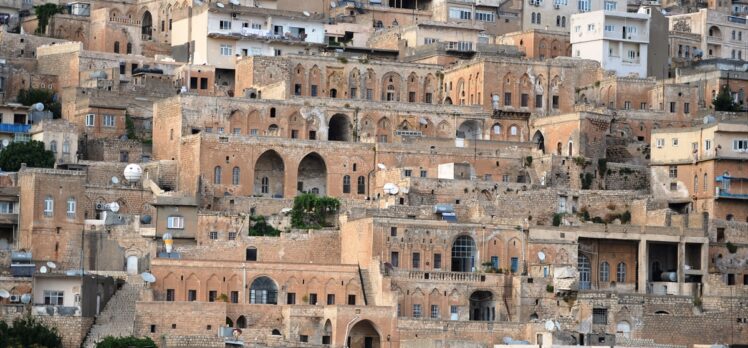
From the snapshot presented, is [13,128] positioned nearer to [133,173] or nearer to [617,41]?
[133,173]

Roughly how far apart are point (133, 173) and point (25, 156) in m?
4.30

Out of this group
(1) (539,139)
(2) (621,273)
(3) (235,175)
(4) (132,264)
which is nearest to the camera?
(4) (132,264)

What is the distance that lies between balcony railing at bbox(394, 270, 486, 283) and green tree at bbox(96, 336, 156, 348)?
10294 mm

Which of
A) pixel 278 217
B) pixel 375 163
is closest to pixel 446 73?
pixel 375 163

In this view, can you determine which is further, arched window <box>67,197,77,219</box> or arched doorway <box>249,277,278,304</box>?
arched window <box>67,197,77,219</box>

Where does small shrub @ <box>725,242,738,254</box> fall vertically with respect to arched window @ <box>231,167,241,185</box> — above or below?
below

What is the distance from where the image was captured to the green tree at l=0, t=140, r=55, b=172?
300 ft

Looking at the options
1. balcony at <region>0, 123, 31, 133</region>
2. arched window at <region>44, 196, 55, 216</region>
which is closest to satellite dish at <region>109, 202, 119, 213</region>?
arched window at <region>44, 196, 55, 216</region>

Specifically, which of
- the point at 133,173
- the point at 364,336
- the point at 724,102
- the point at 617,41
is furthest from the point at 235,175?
the point at 724,102

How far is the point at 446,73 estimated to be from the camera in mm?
102875

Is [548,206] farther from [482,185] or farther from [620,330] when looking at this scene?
[620,330]

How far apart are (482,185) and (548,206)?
2718 mm

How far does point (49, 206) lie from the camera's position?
8556cm

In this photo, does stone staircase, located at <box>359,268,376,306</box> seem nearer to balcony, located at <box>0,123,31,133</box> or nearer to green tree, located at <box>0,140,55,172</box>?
green tree, located at <box>0,140,55,172</box>
